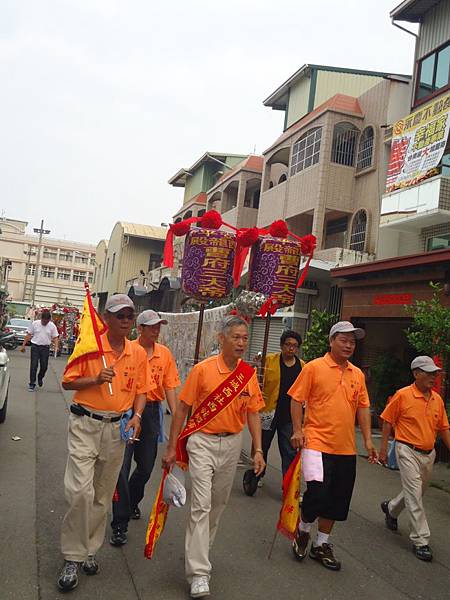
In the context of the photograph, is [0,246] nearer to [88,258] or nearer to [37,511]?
[88,258]

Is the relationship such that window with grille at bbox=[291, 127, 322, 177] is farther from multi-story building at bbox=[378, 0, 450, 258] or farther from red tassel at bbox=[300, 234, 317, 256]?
red tassel at bbox=[300, 234, 317, 256]

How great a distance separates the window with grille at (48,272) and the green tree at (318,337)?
75668mm

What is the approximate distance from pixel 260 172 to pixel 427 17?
10.7 meters

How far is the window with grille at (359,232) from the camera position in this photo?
1778cm

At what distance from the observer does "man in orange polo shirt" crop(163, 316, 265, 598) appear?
152 inches

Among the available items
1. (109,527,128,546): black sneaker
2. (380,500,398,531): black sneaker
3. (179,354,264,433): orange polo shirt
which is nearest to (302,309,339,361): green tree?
(380,500,398,531): black sneaker

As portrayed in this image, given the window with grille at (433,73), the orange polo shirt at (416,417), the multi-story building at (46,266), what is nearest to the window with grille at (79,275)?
the multi-story building at (46,266)

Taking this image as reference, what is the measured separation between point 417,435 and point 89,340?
3033 millimetres

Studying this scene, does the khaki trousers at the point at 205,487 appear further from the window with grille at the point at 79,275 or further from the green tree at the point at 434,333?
the window with grille at the point at 79,275

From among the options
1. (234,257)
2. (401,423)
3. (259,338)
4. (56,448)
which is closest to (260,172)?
(259,338)

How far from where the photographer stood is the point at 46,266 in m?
85.2

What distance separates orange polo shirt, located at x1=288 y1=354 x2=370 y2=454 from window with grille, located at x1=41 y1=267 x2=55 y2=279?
84107 mm

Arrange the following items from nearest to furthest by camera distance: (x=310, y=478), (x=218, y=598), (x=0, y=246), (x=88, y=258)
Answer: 1. (x=218, y=598)
2. (x=310, y=478)
3. (x=0, y=246)
4. (x=88, y=258)

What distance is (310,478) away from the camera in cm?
448
